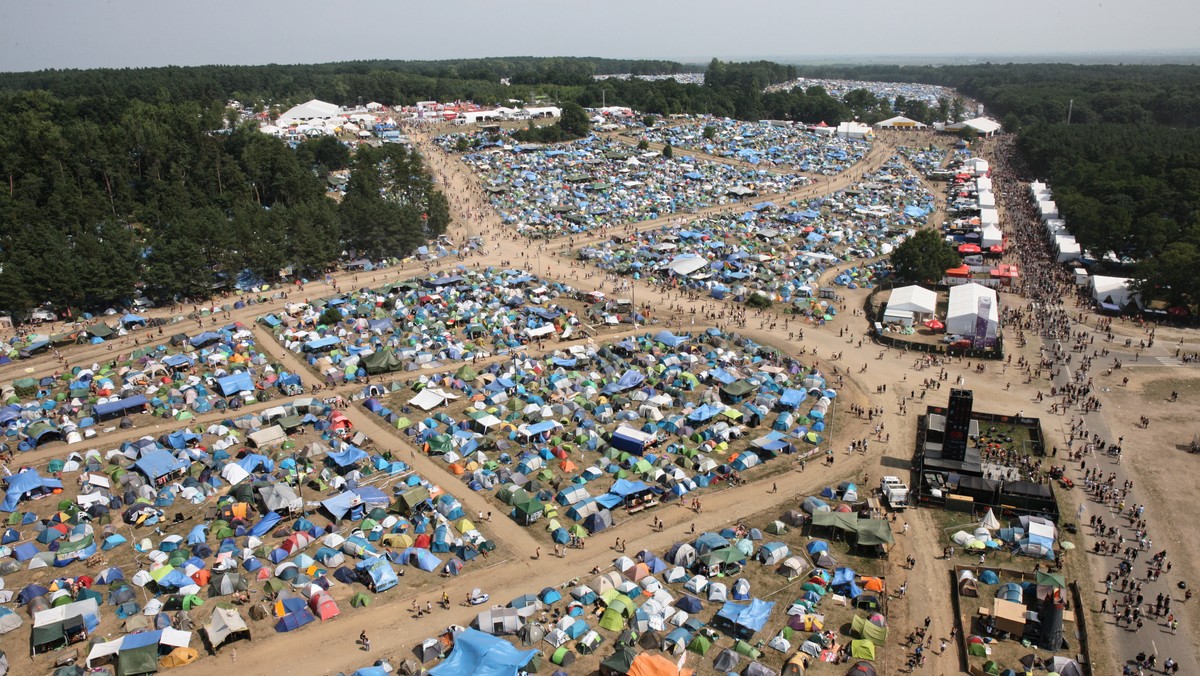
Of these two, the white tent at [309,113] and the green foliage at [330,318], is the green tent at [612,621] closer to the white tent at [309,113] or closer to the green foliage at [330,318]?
the green foliage at [330,318]

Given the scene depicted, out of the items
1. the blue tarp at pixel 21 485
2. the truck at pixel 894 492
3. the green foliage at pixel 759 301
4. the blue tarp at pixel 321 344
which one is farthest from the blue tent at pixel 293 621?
the green foliage at pixel 759 301

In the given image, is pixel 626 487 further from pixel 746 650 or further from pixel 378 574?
pixel 378 574

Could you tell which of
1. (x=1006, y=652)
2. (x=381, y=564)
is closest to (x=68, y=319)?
(x=381, y=564)

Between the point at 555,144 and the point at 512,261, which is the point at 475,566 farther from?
the point at 555,144

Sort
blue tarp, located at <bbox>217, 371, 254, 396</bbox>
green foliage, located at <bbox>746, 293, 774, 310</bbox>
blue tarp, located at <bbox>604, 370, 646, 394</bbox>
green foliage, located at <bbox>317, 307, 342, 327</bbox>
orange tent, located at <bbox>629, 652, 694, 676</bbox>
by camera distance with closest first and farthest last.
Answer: orange tent, located at <bbox>629, 652, 694, 676</bbox> → blue tarp, located at <bbox>217, 371, 254, 396</bbox> → blue tarp, located at <bbox>604, 370, 646, 394</bbox> → green foliage, located at <bbox>317, 307, 342, 327</bbox> → green foliage, located at <bbox>746, 293, 774, 310</bbox>

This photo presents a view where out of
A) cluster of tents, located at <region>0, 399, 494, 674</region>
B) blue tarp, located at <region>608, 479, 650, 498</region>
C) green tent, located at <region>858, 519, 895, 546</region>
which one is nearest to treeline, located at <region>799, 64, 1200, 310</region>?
green tent, located at <region>858, 519, 895, 546</region>

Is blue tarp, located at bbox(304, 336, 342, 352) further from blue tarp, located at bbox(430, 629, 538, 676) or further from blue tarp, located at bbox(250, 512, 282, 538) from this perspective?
blue tarp, located at bbox(430, 629, 538, 676)

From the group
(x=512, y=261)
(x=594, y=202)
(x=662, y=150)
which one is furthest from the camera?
(x=662, y=150)
